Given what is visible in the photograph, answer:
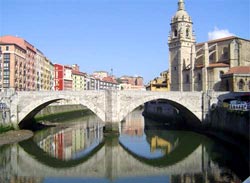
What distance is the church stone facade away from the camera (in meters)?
47.6

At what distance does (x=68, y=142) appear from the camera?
31250 mm

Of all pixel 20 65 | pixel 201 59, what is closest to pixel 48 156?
pixel 20 65

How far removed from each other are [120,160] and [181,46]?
1255 inches

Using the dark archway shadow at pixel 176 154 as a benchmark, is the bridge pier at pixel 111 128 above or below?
above

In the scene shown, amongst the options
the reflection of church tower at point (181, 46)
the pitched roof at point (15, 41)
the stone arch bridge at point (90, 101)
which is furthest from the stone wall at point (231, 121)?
the pitched roof at point (15, 41)

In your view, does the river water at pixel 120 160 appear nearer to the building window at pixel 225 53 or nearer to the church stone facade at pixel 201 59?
the church stone facade at pixel 201 59

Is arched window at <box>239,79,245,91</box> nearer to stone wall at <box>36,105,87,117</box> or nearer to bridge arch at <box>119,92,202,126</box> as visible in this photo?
bridge arch at <box>119,92,202,126</box>

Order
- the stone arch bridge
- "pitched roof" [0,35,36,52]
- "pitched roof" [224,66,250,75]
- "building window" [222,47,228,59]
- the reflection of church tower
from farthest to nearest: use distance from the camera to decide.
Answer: "pitched roof" [0,35,36,52] < the reflection of church tower < "building window" [222,47,228,59] < "pitched roof" [224,66,250,75] < the stone arch bridge

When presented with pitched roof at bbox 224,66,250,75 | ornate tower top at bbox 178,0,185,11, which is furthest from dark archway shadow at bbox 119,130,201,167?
ornate tower top at bbox 178,0,185,11

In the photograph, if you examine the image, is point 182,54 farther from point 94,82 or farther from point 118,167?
point 94,82

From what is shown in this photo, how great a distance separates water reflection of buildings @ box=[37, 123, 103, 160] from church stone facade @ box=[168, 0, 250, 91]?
18381mm

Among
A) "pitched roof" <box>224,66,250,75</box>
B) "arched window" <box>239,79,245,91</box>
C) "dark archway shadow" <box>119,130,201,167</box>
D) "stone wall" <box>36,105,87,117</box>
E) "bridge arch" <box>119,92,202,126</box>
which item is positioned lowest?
"dark archway shadow" <box>119,130,201,167</box>

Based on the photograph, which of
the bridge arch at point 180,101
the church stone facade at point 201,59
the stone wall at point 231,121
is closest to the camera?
the stone wall at point 231,121

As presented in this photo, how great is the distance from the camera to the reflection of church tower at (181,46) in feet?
174
